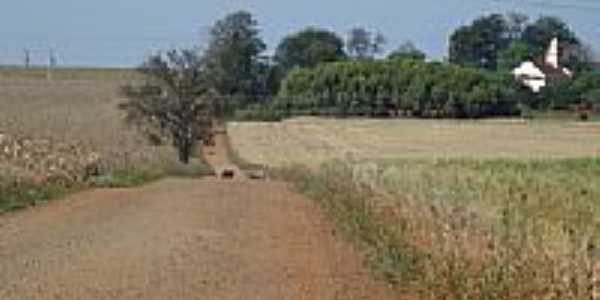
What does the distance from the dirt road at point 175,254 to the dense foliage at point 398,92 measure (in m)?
91.2

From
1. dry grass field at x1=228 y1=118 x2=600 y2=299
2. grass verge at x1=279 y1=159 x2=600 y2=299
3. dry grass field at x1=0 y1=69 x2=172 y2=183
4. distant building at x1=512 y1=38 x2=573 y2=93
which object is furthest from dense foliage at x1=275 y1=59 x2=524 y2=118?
grass verge at x1=279 y1=159 x2=600 y2=299

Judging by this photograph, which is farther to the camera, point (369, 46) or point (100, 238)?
point (369, 46)

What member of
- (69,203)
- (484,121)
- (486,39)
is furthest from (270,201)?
(486,39)

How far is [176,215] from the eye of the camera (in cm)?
2798

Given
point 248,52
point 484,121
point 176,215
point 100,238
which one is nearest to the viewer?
point 100,238

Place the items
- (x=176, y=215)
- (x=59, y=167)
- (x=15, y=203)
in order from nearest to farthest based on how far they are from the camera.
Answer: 1. (x=176, y=215)
2. (x=15, y=203)
3. (x=59, y=167)

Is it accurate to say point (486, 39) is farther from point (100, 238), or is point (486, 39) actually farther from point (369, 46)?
point (100, 238)

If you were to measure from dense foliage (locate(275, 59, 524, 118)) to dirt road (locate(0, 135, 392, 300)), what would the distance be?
91.2m

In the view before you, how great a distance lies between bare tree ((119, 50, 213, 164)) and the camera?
82.1m

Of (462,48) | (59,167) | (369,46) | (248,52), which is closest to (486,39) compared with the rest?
(462,48)

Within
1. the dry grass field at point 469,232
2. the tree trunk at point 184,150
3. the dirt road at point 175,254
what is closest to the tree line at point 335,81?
the tree trunk at point 184,150

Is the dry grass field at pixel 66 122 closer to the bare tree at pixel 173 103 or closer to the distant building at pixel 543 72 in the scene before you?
the bare tree at pixel 173 103

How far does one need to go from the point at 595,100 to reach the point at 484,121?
22.0 metres

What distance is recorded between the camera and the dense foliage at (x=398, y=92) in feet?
403
